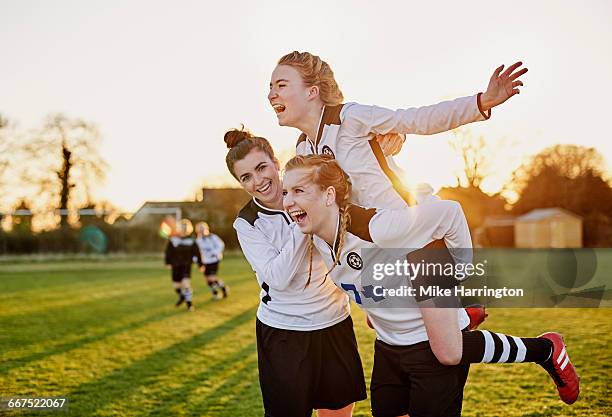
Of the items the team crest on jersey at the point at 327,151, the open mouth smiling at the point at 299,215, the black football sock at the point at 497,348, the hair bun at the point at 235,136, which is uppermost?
the hair bun at the point at 235,136

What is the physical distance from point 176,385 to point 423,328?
160 inches

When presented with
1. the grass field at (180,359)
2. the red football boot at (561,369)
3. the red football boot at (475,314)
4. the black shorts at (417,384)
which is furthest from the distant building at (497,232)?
the black shorts at (417,384)

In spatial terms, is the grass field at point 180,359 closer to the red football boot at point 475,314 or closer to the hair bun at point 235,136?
the red football boot at point 475,314

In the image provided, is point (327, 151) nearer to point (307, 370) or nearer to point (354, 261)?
point (354, 261)

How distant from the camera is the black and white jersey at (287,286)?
3.38 m

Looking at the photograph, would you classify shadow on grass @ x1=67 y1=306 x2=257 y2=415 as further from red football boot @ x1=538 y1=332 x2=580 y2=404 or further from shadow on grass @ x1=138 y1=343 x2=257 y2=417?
red football boot @ x1=538 y1=332 x2=580 y2=404

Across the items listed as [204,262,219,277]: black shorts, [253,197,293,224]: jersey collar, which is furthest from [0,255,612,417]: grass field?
[253,197,293,224]: jersey collar


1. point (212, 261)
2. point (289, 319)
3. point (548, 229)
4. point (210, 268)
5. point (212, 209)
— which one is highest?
point (212, 209)

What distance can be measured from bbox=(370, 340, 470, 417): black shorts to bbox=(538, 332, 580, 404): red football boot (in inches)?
24.3

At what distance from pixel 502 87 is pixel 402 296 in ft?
3.48

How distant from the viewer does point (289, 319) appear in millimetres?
3461

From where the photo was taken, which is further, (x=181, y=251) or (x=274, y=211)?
(x=181, y=251)

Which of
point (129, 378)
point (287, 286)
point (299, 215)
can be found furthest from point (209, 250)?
point (299, 215)

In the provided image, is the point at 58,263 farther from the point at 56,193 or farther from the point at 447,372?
the point at 447,372
